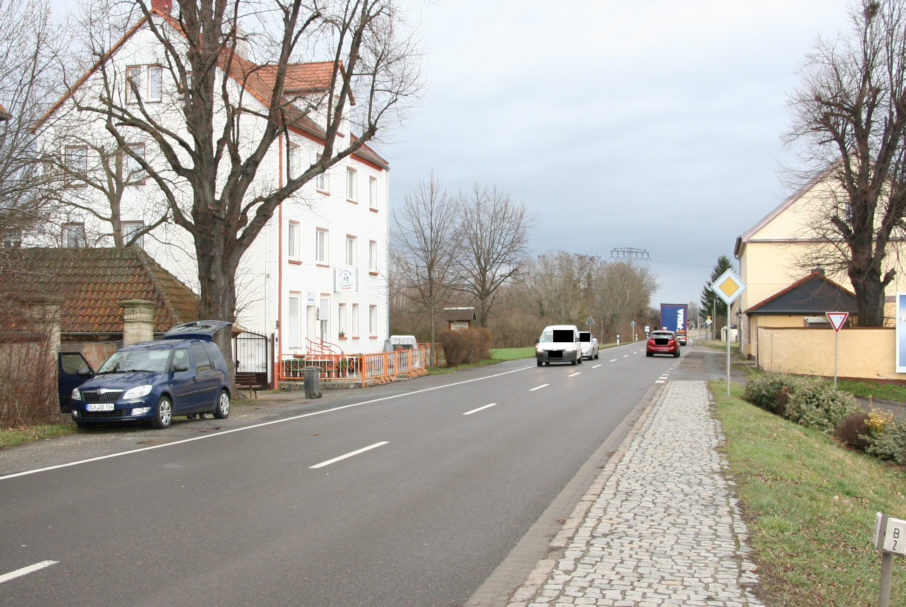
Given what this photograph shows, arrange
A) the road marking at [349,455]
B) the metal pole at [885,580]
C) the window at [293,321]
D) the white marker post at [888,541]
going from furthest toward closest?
the window at [293,321], the road marking at [349,455], the metal pole at [885,580], the white marker post at [888,541]

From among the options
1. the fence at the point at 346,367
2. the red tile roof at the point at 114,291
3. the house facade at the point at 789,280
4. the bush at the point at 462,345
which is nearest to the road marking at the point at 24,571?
the red tile roof at the point at 114,291

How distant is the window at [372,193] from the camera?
41.5 metres

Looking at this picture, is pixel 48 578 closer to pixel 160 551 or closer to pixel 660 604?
pixel 160 551

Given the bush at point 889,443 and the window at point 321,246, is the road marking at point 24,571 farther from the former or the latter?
the window at point 321,246

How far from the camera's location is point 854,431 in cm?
1683

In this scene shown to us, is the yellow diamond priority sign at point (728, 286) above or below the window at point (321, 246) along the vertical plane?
below

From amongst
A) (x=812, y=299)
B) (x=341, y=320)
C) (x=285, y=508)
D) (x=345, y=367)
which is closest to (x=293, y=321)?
(x=341, y=320)

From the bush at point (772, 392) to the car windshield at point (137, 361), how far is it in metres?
14.7

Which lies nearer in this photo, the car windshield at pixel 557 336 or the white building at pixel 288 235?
the white building at pixel 288 235

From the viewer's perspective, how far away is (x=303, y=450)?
11.7 m

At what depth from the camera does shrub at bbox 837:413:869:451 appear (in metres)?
16.5

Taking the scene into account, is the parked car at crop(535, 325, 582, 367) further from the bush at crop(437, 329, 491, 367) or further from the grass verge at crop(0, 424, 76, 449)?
the grass verge at crop(0, 424, 76, 449)

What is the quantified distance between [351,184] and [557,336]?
530 inches

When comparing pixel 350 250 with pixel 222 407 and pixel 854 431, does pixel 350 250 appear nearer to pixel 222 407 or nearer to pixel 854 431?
pixel 222 407
